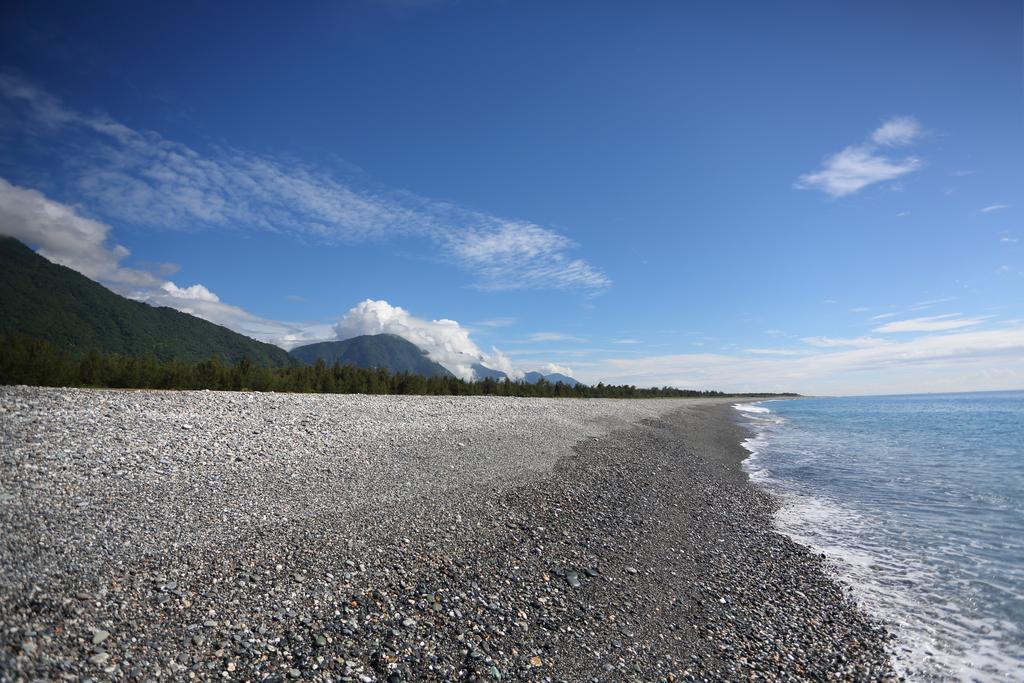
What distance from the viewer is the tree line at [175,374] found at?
59.5 ft

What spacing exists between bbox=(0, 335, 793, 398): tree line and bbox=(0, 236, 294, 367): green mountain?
8448 centimetres

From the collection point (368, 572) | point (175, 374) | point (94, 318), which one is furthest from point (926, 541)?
point (94, 318)

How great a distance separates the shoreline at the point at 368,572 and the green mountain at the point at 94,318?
362 feet

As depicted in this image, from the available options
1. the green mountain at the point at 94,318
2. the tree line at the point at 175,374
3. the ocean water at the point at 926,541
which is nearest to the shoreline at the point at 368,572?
the ocean water at the point at 926,541

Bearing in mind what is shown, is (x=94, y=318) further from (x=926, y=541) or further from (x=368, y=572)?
(x=926, y=541)

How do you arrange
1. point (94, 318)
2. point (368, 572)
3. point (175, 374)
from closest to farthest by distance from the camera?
point (368, 572) → point (175, 374) → point (94, 318)

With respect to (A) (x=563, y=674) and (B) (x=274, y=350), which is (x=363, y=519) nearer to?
(A) (x=563, y=674)

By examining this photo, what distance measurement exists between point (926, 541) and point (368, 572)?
1356cm

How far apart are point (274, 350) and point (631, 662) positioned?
185720 mm

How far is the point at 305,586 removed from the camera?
632 cm

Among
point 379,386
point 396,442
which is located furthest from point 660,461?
point 379,386

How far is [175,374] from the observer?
22.9 m

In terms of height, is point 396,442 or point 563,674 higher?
point 396,442

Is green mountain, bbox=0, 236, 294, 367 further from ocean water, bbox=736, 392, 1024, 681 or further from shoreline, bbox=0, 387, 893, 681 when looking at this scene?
ocean water, bbox=736, 392, 1024, 681
